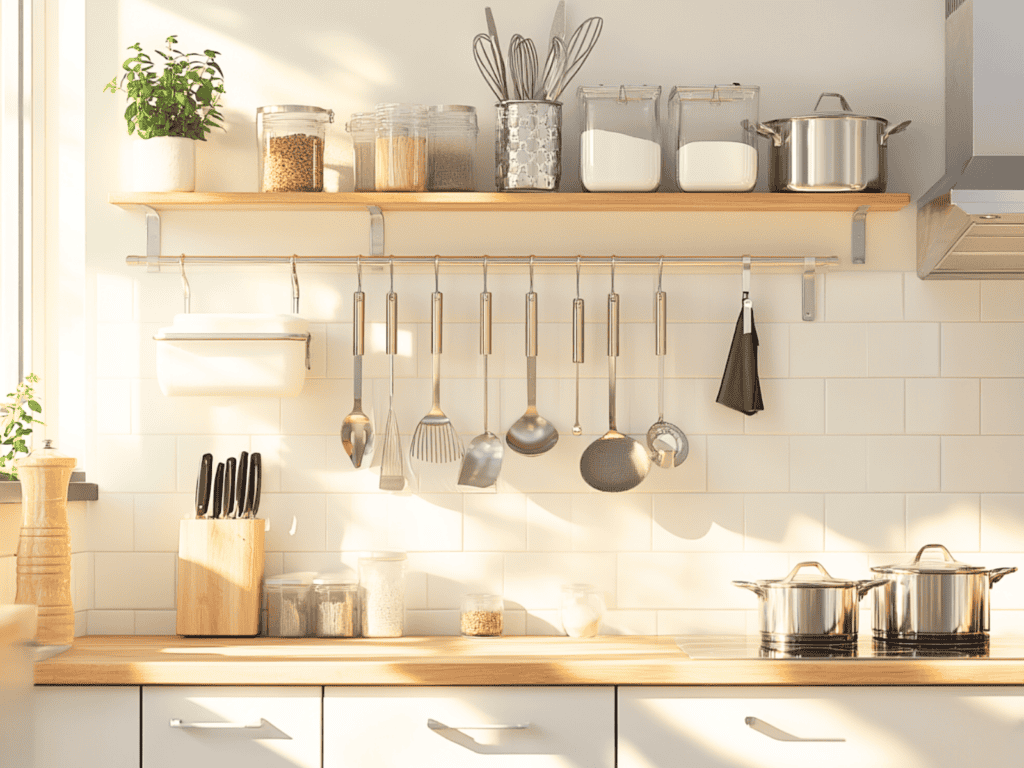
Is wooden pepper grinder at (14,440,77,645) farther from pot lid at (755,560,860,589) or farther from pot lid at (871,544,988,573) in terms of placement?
pot lid at (871,544,988,573)

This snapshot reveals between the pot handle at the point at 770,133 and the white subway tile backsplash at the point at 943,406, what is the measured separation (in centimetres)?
65

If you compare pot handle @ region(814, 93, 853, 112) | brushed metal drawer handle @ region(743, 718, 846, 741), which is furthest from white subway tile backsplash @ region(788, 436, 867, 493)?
pot handle @ region(814, 93, 853, 112)

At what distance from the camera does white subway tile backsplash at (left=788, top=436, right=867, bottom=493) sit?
8.21ft

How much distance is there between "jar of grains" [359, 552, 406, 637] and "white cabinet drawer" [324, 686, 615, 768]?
36 centimetres

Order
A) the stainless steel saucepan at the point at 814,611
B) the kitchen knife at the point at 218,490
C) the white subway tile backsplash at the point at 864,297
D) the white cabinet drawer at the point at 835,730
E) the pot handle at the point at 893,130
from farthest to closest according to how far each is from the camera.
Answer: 1. the white subway tile backsplash at the point at 864,297
2. the kitchen knife at the point at 218,490
3. the pot handle at the point at 893,130
4. the stainless steel saucepan at the point at 814,611
5. the white cabinet drawer at the point at 835,730

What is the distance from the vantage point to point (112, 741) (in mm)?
2033

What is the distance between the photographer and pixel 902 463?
8.22ft

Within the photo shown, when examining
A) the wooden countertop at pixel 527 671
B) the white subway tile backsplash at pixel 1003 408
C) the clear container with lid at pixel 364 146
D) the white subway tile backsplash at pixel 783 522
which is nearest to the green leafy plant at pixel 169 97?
the clear container with lid at pixel 364 146

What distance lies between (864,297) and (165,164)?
163 centimetres

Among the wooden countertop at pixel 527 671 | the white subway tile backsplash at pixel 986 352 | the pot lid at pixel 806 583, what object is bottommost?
the wooden countertop at pixel 527 671

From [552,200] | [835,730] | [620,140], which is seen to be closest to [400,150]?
[552,200]

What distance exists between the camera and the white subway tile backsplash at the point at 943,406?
8.22 ft

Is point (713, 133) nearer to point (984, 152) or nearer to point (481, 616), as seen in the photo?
point (984, 152)

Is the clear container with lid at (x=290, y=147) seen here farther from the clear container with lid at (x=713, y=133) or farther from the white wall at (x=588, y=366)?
the clear container with lid at (x=713, y=133)
